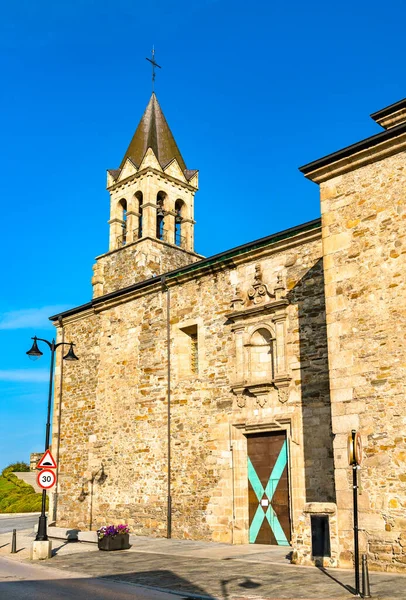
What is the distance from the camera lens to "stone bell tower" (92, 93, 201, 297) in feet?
109

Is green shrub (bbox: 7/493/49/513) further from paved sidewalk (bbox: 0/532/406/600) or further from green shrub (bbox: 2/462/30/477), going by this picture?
paved sidewalk (bbox: 0/532/406/600)

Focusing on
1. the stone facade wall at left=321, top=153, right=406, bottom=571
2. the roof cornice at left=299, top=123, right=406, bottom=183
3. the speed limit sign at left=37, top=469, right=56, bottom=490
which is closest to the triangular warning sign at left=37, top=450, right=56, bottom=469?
the speed limit sign at left=37, top=469, right=56, bottom=490

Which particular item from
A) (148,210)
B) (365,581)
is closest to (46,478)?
(365,581)

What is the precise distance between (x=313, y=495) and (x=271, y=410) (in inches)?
89.2

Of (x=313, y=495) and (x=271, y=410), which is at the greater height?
(x=271, y=410)

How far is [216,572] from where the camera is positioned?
10.9m

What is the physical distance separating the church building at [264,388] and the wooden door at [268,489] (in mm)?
40

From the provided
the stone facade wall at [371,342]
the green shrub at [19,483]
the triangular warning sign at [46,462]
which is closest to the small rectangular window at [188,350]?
the triangular warning sign at [46,462]

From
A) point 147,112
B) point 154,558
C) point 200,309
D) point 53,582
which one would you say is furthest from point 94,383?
point 147,112

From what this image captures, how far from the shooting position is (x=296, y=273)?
15.5 meters

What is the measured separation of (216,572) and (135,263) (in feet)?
75.8

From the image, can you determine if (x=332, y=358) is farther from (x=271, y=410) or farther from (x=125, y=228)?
(x=125, y=228)

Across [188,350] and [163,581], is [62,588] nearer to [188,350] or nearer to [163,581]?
[163,581]

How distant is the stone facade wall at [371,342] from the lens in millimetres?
10375
